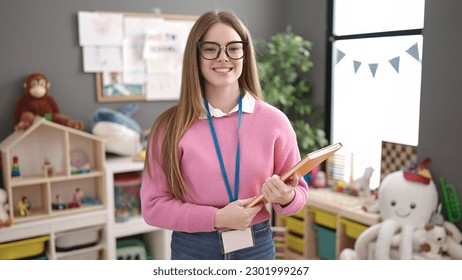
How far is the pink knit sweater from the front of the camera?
3.01ft

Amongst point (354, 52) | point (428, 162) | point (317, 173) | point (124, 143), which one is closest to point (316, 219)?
point (317, 173)

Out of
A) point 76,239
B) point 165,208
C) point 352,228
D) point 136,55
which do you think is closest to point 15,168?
point 76,239

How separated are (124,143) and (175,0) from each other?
0.81 m

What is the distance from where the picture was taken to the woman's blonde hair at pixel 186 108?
2.98 ft

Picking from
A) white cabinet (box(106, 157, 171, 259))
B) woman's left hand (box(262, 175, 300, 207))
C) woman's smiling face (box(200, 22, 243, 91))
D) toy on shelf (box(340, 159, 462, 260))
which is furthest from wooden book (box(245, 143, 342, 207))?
white cabinet (box(106, 157, 171, 259))

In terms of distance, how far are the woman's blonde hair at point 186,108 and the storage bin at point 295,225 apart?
5.40 feet

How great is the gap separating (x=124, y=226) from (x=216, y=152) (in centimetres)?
142

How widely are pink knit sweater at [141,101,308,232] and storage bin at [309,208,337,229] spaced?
1.43m

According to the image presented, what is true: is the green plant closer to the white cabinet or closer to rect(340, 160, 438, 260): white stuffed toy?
rect(340, 160, 438, 260): white stuffed toy

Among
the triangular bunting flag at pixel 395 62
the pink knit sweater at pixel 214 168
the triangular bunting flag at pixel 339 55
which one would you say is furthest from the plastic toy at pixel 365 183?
the pink knit sweater at pixel 214 168

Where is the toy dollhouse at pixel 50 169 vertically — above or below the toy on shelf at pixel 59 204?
above

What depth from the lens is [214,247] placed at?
3.17 ft

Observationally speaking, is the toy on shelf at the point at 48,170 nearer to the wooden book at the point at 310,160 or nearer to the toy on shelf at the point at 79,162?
the toy on shelf at the point at 79,162
